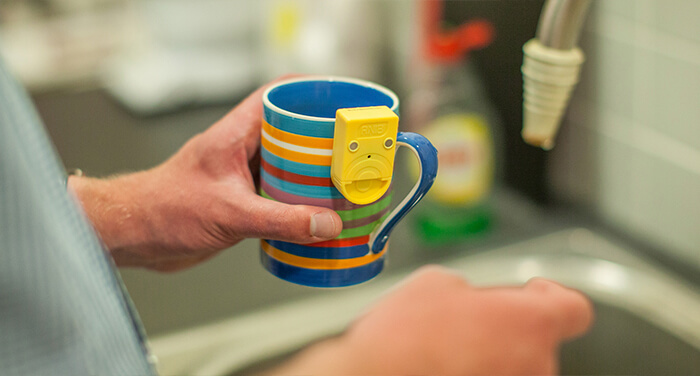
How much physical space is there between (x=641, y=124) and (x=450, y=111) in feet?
0.70

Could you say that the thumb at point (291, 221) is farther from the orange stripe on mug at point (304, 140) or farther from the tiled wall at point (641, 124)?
the tiled wall at point (641, 124)

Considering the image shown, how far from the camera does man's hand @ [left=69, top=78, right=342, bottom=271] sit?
386 mm

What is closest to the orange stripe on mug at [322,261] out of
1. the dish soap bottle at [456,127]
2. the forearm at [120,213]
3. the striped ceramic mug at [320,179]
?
the striped ceramic mug at [320,179]

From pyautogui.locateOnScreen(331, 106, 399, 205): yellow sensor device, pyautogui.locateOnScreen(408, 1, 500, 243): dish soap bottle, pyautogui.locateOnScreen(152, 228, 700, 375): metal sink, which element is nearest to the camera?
pyautogui.locateOnScreen(331, 106, 399, 205): yellow sensor device

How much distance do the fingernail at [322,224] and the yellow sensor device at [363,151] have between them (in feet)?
0.05

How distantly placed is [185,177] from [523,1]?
413mm

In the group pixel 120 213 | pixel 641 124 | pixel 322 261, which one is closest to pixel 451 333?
pixel 322 261

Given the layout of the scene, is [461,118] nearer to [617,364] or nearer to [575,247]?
[575,247]

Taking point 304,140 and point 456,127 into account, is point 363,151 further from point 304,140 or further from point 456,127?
point 456,127

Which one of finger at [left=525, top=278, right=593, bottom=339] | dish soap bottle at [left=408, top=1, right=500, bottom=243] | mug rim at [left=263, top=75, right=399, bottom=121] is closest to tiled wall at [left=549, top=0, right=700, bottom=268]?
dish soap bottle at [left=408, top=1, right=500, bottom=243]

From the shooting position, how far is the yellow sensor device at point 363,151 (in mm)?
308

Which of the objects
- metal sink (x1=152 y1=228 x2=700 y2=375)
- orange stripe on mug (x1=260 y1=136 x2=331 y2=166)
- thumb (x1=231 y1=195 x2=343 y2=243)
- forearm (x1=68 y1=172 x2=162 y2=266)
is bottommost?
metal sink (x1=152 y1=228 x2=700 y2=375)

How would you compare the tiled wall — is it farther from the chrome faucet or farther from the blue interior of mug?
the blue interior of mug

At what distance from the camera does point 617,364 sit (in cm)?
58
